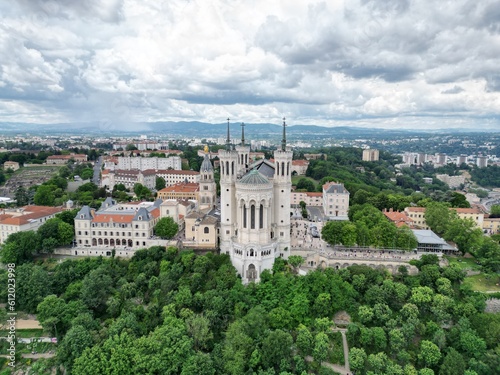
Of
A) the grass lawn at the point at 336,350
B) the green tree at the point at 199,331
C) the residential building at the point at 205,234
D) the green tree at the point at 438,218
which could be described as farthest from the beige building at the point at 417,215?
the green tree at the point at 199,331

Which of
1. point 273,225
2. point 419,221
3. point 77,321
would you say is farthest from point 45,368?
point 419,221

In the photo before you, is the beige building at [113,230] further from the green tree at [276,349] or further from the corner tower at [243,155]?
the green tree at [276,349]

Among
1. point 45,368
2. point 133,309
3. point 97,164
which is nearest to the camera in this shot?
point 45,368

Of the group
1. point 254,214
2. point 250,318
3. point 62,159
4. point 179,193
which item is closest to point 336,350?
point 250,318

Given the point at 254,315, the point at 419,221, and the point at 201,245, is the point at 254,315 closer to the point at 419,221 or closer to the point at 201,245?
the point at 201,245

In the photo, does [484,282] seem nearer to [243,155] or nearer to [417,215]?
[417,215]

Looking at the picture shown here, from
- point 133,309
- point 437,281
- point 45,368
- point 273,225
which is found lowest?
point 45,368

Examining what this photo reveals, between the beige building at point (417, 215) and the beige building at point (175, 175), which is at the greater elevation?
the beige building at point (175, 175)
